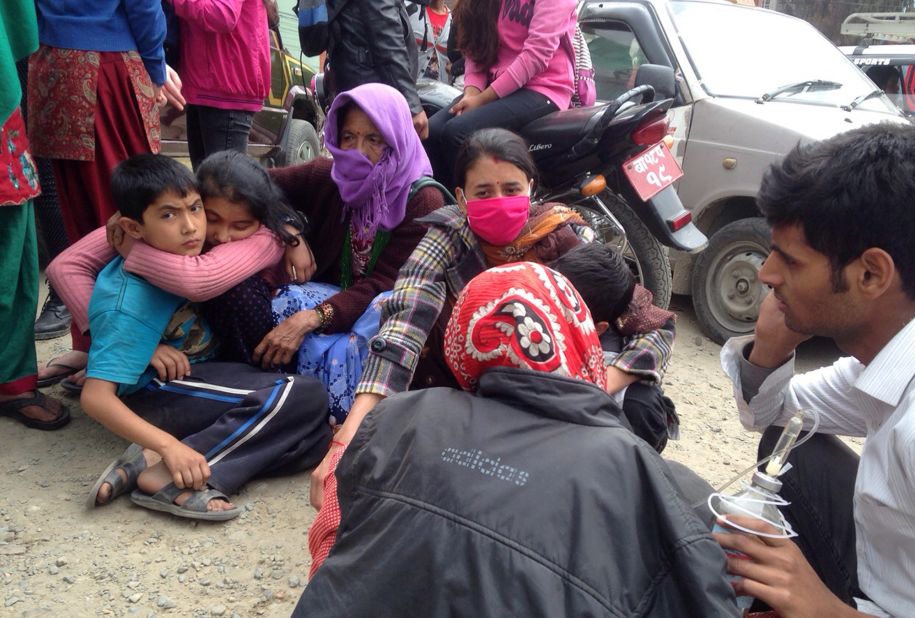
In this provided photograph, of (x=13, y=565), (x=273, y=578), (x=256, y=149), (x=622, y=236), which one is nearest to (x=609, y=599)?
(x=273, y=578)

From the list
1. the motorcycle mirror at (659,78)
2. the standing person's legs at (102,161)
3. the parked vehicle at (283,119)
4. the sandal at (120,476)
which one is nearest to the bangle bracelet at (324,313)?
the sandal at (120,476)

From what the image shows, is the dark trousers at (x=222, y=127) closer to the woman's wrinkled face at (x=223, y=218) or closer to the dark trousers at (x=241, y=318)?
the woman's wrinkled face at (x=223, y=218)

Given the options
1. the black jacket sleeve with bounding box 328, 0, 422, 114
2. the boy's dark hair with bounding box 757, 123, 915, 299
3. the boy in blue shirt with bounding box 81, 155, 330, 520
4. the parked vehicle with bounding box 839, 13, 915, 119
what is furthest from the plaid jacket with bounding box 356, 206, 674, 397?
the parked vehicle with bounding box 839, 13, 915, 119

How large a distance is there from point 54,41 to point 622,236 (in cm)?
245

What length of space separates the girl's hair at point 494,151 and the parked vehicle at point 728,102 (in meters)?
1.81

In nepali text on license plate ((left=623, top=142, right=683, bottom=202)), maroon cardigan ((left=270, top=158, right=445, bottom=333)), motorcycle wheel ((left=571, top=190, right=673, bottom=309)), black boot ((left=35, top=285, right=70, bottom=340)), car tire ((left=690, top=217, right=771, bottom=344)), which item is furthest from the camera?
car tire ((left=690, top=217, right=771, bottom=344))

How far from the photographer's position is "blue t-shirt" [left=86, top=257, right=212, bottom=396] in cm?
216

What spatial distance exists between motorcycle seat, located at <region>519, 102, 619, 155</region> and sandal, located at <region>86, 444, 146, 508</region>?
2.16 m

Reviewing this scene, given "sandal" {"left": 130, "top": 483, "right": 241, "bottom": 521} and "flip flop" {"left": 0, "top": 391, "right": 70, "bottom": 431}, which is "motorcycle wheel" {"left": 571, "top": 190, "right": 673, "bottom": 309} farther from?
"flip flop" {"left": 0, "top": 391, "right": 70, "bottom": 431}

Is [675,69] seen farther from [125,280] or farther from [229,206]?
[125,280]

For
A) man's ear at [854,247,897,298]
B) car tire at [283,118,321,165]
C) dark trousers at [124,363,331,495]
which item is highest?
man's ear at [854,247,897,298]

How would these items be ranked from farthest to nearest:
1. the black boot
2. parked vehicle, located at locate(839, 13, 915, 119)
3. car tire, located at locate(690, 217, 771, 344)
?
parked vehicle, located at locate(839, 13, 915, 119) < car tire, located at locate(690, 217, 771, 344) < the black boot

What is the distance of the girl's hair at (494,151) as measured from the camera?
2.41 m

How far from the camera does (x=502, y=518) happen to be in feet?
3.29
